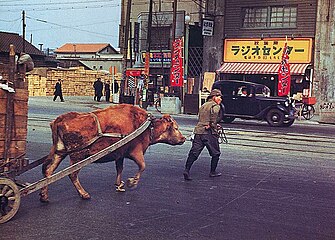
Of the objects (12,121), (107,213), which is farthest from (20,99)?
(107,213)

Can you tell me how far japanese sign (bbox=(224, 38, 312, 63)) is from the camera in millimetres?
30875

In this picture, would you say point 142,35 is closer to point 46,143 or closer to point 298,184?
point 46,143

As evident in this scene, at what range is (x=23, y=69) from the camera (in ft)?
22.2

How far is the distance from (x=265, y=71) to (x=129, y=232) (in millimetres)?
26458

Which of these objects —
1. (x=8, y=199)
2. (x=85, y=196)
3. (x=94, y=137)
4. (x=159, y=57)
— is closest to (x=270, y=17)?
(x=159, y=57)

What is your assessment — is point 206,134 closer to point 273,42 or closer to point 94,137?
point 94,137

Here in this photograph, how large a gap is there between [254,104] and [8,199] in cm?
1673

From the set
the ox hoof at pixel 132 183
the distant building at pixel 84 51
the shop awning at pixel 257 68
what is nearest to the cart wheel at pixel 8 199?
the ox hoof at pixel 132 183

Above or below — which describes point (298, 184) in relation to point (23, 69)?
below

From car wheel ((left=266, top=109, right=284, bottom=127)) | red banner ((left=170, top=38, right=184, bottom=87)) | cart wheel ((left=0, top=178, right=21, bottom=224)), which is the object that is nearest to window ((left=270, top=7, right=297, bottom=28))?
red banner ((left=170, top=38, right=184, bottom=87))

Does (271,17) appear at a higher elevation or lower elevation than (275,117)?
higher

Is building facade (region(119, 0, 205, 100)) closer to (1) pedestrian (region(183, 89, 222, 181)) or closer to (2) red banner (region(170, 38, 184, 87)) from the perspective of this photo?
Answer: (2) red banner (region(170, 38, 184, 87))

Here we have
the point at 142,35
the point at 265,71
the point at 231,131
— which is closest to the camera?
the point at 231,131

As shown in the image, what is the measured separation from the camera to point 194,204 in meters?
7.34
